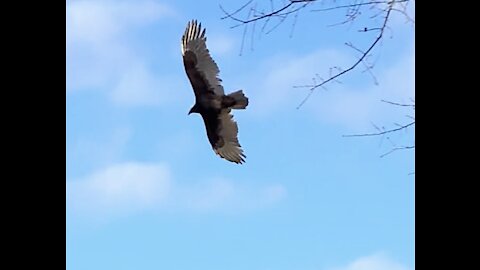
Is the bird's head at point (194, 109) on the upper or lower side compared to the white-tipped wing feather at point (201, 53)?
lower

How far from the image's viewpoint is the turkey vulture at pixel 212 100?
1.68 meters

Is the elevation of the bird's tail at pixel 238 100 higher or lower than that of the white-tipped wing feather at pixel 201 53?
lower

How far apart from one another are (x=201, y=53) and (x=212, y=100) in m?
0.15

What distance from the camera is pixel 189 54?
1748mm

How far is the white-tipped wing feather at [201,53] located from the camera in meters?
1.70

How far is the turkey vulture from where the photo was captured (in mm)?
1679

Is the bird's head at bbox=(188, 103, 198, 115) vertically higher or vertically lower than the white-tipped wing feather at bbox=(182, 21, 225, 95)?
lower

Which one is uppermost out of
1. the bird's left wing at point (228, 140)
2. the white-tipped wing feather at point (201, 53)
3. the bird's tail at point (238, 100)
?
the white-tipped wing feather at point (201, 53)

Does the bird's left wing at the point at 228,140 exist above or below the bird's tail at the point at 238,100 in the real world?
below
